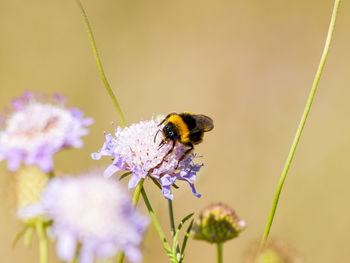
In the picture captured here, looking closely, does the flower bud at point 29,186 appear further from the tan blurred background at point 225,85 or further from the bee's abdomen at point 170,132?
the tan blurred background at point 225,85

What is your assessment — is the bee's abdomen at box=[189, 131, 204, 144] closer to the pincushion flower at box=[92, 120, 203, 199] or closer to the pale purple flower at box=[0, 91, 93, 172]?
the pincushion flower at box=[92, 120, 203, 199]

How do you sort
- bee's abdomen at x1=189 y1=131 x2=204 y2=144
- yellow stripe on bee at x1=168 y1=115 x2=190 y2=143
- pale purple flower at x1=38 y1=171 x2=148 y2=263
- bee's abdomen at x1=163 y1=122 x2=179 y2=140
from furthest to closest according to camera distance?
bee's abdomen at x1=189 y1=131 x2=204 y2=144, yellow stripe on bee at x1=168 y1=115 x2=190 y2=143, bee's abdomen at x1=163 y1=122 x2=179 y2=140, pale purple flower at x1=38 y1=171 x2=148 y2=263

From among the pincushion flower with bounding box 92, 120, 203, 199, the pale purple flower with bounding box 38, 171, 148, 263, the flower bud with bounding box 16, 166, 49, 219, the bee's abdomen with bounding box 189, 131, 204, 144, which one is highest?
the bee's abdomen with bounding box 189, 131, 204, 144

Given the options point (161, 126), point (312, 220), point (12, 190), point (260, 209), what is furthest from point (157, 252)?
point (12, 190)

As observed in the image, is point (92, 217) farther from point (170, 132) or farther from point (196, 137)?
point (196, 137)

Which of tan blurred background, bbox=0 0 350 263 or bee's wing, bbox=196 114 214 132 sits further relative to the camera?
tan blurred background, bbox=0 0 350 263

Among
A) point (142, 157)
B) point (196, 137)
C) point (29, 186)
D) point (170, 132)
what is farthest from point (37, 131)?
point (196, 137)

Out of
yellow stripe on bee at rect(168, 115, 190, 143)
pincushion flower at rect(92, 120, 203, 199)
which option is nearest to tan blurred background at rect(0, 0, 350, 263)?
yellow stripe on bee at rect(168, 115, 190, 143)
